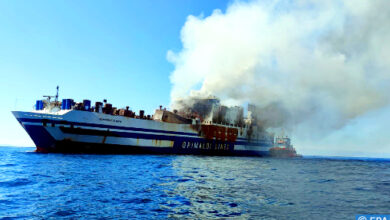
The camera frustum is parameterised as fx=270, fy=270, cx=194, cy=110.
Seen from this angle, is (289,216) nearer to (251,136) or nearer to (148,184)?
(148,184)

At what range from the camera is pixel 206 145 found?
2771 inches

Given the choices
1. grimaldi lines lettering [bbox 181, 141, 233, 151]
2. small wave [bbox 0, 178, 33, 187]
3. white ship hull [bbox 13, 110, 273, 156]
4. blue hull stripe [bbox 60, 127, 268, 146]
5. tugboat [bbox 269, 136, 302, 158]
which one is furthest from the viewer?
tugboat [bbox 269, 136, 302, 158]

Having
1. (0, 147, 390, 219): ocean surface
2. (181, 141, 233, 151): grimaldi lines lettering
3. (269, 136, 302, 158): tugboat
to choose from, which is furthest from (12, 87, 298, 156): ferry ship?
(0, 147, 390, 219): ocean surface

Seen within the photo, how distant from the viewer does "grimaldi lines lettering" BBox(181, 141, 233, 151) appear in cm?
6550

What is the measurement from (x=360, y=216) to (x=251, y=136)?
75577 millimetres

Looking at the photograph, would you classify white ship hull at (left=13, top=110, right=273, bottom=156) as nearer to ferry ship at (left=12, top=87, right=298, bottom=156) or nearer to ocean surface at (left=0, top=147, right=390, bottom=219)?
ferry ship at (left=12, top=87, right=298, bottom=156)

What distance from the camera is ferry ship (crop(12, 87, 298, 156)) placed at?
4572 cm

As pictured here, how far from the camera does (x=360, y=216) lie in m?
11.4

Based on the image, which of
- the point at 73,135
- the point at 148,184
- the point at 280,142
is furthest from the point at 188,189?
the point at 280,142

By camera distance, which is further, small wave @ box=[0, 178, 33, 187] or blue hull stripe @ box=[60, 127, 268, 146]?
blue hull stripe @ box=[60, 127, 268, 146]

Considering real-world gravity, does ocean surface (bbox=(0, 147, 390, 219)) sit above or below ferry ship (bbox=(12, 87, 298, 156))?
below

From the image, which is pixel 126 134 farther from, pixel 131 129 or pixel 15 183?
pixel 15 183

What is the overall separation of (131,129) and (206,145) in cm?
2349

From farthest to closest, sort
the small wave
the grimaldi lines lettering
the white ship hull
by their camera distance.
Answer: the grimaldi lines lettering, the white ship hull, the small wave
